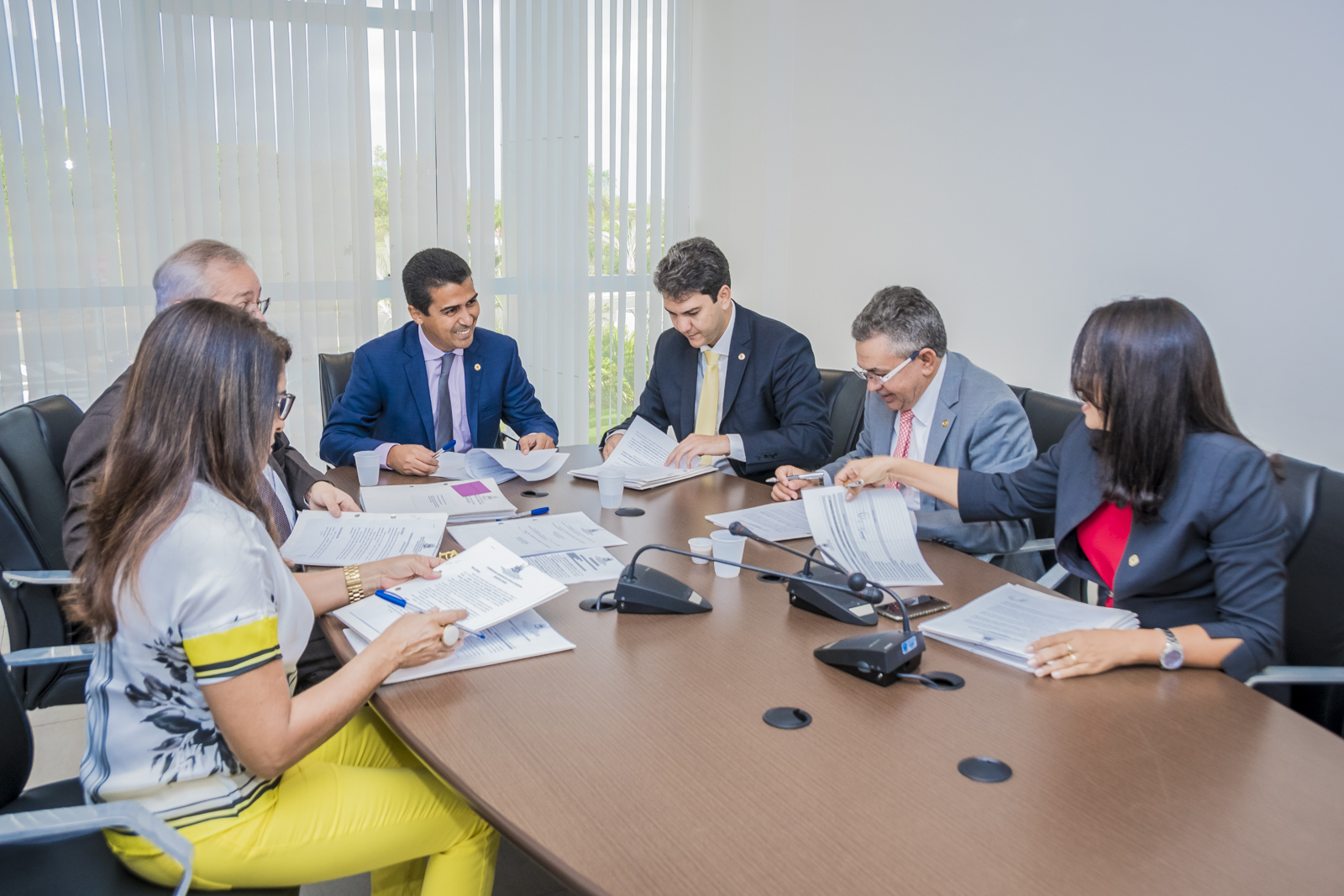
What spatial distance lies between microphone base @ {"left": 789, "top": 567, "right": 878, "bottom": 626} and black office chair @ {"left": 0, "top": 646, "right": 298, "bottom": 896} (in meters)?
0.95

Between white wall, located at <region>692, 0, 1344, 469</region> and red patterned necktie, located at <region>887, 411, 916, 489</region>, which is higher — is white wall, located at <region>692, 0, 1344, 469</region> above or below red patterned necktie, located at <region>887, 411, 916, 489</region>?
above

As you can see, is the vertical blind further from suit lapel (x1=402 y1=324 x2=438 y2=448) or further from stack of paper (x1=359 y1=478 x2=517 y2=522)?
stack of paper (x1=359 y1=478 x2=517 y2=522)

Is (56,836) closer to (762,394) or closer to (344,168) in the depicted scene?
(762,394)

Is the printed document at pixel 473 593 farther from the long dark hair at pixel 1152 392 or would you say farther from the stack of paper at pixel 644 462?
the long dark hair at pixel 1152 392

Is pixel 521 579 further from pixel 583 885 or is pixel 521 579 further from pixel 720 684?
pixel 583 885

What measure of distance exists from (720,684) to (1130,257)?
2.43 meters

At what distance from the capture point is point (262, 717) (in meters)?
1.23

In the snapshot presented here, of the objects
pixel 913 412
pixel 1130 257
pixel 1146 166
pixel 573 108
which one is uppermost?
pixel 573 108

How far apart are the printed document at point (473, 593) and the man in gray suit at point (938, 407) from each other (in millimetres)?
970

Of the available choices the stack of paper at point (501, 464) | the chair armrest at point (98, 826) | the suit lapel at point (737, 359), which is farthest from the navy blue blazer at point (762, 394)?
the chair armrest at point (98, 826)

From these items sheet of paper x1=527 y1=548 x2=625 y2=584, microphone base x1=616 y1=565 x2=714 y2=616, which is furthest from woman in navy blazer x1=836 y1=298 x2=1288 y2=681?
sheet of paper x1=527 y1=548 x2=625 y2=584

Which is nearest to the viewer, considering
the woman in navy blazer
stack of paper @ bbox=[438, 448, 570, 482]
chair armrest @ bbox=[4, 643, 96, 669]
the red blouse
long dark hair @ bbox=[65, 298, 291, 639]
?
long dark hair @ bbox=[65, 298, 291, 639]

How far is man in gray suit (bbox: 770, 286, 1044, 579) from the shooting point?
2.38m

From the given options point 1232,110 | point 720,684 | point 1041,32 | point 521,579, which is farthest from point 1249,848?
point 1041,32
